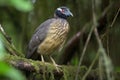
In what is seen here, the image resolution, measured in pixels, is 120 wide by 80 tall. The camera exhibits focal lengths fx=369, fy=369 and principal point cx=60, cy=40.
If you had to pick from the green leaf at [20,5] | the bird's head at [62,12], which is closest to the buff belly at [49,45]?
the bird's head at [62,12]

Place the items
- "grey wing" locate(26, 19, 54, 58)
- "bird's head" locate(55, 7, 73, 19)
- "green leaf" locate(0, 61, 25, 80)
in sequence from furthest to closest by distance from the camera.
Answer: "bird's head" locate(55, 7, 73, 19), "grey wing" locate(26, 19, 54, 58), "green leaf" locate(0, 61, 25, 80)

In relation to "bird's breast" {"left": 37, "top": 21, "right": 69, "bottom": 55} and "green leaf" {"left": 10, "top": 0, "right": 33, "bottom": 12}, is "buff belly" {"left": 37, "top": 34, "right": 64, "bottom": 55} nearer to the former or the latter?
"bird's breast" {"left": 37, "top": 21, "right": 69, "bottom": 55}

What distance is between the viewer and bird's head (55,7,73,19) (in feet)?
16.5

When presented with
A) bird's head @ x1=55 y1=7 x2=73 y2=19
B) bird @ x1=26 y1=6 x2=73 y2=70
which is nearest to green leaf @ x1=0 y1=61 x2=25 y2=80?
bird @ x1=26 y1=6 x2=73 y2=70

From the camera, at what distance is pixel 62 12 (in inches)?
203

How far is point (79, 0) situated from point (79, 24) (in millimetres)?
619

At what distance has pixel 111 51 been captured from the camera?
5.04 meters

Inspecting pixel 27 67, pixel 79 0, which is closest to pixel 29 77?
pixel 27 67

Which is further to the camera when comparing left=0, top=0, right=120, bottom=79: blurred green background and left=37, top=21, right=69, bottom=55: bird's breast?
left=0, top=0, right=120, bottom=79: blurred green background

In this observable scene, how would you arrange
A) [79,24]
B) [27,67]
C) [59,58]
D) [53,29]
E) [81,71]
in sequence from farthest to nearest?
[59,58] < [79,24] < [53,29] < [81,71] < [27,67]

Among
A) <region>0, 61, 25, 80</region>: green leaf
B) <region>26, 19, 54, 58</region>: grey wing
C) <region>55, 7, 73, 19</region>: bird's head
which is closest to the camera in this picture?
<region>0, 61, 25, 80</region>: green leaf

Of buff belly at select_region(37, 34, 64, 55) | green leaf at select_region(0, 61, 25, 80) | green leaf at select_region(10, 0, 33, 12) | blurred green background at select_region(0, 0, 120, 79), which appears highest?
blurred green background at select_region(0, 0, 120, 79)

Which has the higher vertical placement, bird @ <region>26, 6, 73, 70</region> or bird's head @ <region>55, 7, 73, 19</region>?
bird's head @ <region>55, 7, 73, 19</region>

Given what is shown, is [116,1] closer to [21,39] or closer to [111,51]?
[111,51]
